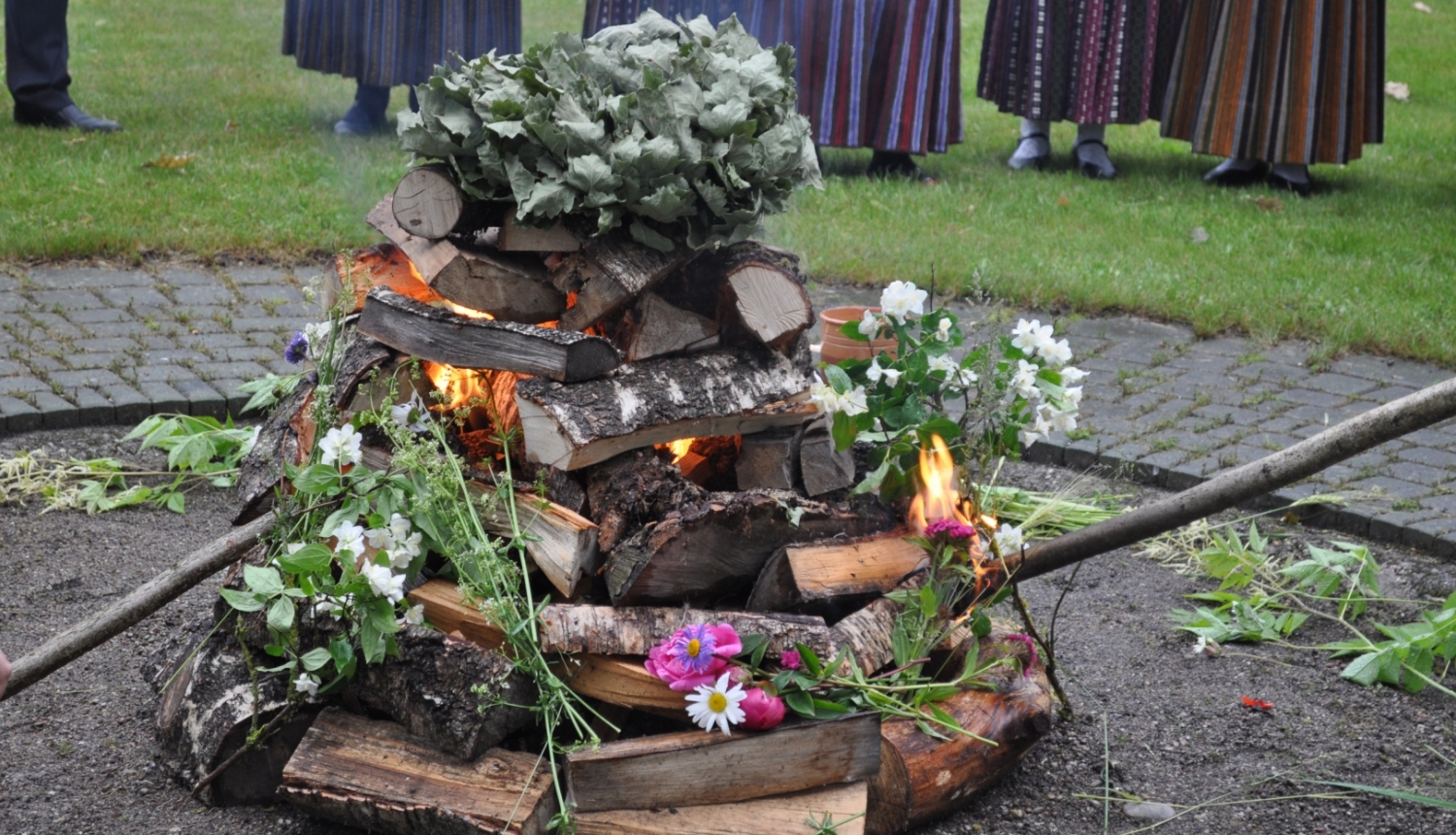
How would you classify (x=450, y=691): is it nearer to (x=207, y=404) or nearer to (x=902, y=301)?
(x=902, y=301)

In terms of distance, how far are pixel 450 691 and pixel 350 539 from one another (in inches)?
12.1

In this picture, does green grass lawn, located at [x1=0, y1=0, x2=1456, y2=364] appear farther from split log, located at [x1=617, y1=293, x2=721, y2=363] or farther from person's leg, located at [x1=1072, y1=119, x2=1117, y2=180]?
split log, located at [x1=617, y1=293, x2=721, y2=363]

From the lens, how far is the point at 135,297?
489 cm

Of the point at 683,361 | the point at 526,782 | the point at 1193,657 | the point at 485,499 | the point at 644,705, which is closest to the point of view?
the point at 526,782

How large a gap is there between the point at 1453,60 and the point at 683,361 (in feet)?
34.0

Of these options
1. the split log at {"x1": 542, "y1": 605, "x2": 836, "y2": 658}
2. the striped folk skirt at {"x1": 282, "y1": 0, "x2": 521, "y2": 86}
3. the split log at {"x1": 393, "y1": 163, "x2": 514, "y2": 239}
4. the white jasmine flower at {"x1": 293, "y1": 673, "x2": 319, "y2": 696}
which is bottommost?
the white jasmine flower at {"x1": 293, "y1": 673, "x2": 319, "y2": 696}

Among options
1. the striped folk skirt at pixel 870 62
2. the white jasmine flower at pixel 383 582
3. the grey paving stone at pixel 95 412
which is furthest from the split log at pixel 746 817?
the striped folk skirt at pixel 870 62

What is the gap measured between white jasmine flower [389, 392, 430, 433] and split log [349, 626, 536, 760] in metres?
0.44

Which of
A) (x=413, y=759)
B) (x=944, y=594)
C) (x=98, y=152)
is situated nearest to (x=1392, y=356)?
(x=944, y=594)

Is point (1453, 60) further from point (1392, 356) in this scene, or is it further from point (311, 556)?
point (311, 556)

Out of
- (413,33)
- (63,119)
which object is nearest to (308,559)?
(413,33)

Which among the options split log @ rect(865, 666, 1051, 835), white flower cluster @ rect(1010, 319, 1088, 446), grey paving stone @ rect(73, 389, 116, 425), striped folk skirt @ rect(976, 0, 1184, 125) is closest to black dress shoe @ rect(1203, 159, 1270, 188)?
striped folk skirt @ rect(976, 0, 1184, 125)

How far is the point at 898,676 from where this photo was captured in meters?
2.35

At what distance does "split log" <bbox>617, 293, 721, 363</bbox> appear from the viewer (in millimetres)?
2584
